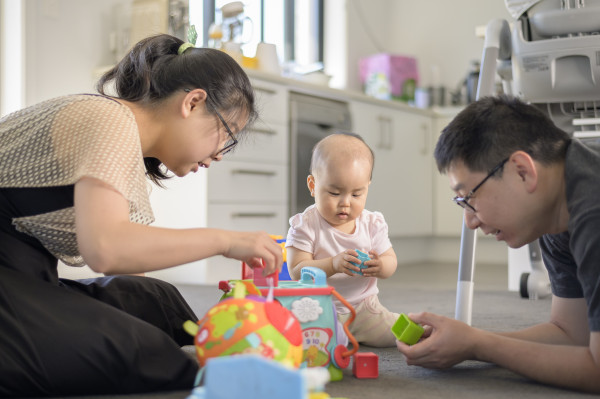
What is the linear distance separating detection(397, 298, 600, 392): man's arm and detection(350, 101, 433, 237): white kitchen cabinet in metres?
2.80

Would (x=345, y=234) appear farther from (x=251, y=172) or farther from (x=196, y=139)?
(x=251, y=172)

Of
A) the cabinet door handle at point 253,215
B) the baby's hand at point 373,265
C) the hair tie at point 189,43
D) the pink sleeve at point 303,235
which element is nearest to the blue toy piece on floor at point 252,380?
the hair tie at point 189,43

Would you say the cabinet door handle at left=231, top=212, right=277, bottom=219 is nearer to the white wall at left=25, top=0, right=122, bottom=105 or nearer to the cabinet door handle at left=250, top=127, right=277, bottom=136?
the cabinet door handle at left=250, top=127, right=277, bottom=136

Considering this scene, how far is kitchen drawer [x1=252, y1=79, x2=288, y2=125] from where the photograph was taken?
3.25m

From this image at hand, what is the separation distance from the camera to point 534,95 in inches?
81.0

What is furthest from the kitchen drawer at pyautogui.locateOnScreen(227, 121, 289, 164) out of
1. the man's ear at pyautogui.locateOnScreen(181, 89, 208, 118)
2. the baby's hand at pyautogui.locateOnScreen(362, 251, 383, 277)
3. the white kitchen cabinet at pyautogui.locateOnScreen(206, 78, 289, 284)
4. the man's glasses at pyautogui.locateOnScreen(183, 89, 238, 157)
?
the man's ear at pyautogui.locateOnScreen(181, 89, 208, 118)

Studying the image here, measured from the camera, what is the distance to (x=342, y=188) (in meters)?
1.70

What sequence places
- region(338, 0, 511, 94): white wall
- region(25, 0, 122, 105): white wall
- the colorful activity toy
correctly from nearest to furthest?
the colorful activity toy
region(25, 0, 122, 105): white wall
region(338, 0, 511, 94): white wall

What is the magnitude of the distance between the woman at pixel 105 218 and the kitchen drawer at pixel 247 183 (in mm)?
1762

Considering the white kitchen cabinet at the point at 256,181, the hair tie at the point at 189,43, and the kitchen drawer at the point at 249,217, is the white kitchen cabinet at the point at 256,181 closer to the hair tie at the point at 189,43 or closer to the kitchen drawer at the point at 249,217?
the kitchen drawer at the point at 249,217

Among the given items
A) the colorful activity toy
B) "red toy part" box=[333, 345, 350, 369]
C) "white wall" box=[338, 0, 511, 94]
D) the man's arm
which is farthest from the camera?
"white wall" box=[338, 0, 511, 94]

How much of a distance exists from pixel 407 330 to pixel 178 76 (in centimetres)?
61

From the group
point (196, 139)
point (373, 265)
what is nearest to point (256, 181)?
point (373, 265)

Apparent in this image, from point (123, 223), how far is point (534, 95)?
1437 mm
